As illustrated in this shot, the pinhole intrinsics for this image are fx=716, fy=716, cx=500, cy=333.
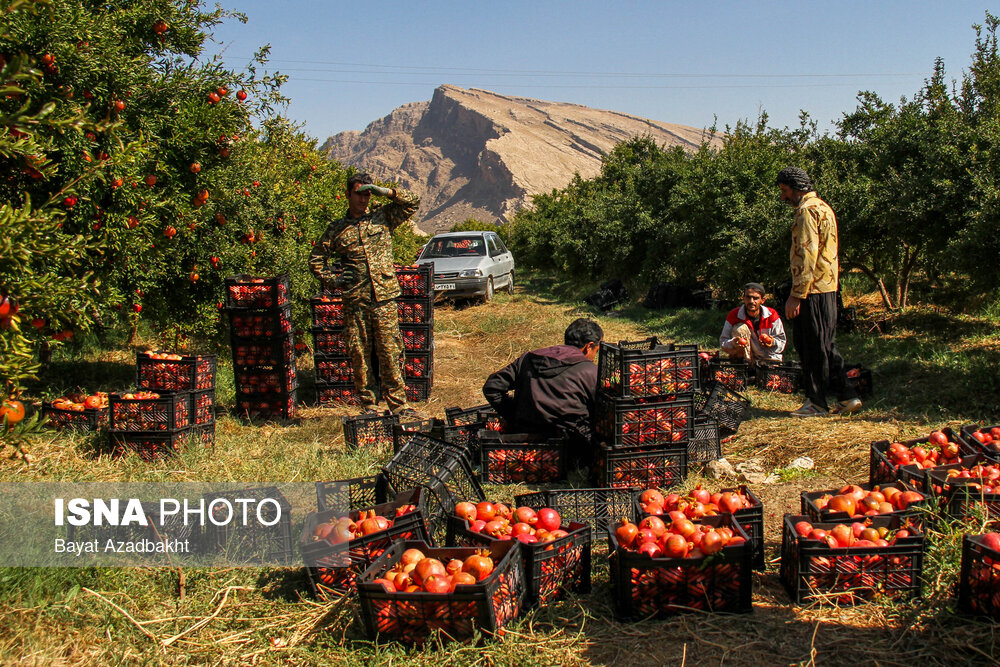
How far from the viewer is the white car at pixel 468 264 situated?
16.8m

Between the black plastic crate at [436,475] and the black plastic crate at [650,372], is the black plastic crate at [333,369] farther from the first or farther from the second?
the black plastic crate at [650,372]

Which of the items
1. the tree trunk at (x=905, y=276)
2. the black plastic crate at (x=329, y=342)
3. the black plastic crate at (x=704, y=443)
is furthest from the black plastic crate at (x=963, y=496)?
the tree trunk at (x=905, y=276)

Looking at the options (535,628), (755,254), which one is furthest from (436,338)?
(535,628)

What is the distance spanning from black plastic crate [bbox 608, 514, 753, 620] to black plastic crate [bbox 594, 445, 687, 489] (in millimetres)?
1621

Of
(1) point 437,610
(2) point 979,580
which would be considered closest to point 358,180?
(1) point 437,610

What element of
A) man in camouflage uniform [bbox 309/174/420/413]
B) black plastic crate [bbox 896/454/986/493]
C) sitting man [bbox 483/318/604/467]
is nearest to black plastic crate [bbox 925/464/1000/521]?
black plastic crate [bbox 896/454/986/493]

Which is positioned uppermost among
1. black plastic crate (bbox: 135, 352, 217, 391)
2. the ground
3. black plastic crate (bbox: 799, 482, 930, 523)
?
black plastic crate (bbox: 135, 352, 217, 391)

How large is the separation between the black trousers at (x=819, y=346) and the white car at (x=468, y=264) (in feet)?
34.3

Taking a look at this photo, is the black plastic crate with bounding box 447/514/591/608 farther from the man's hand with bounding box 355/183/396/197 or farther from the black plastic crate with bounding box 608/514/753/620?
the man's hand with bounding box 355/183/396/197

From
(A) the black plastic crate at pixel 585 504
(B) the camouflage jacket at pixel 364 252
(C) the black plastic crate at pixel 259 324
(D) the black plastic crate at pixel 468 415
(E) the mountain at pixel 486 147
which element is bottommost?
(A) the black plastic crate at pixel 585 504

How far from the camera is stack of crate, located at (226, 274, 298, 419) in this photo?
7.46 metres

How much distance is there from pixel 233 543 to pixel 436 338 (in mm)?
9132

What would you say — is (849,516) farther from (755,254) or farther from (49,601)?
(755,254)

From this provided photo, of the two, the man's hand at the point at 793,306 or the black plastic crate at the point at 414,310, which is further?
the black plastic crate at the point at 414,310
